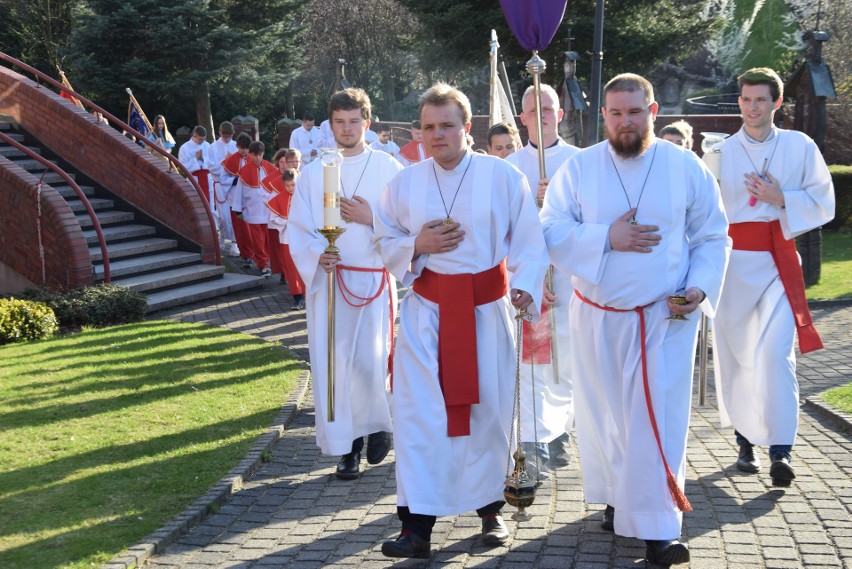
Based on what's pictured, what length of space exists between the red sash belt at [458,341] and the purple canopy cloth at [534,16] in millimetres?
1971

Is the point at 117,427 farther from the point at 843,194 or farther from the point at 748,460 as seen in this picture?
the point at 843,194

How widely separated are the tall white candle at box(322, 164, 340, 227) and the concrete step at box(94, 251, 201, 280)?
365 inches

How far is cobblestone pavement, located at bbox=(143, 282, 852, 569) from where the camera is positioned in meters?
5.59

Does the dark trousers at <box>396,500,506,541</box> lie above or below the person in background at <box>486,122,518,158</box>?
below

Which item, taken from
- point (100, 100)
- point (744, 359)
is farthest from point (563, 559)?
point (100, 100)

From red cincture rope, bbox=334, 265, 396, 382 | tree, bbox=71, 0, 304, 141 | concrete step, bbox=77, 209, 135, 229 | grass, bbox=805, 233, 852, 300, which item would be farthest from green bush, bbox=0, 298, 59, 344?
tree, bbox=71, 0, 304, 141

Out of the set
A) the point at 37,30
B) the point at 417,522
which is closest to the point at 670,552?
the point at 417,522

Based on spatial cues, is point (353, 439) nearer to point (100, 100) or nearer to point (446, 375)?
point (446, 375)

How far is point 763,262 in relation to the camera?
→ 23.4 ft

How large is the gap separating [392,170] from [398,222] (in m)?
1.39

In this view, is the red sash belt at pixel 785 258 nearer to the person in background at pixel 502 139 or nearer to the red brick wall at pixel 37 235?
the person in background at pixel 502 139

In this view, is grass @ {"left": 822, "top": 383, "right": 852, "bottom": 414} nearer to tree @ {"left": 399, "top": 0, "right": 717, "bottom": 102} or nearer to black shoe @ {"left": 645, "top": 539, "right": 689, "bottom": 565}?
black shoe @ {"left": 645, "top": 539, "right": 689, "bottom": 565}

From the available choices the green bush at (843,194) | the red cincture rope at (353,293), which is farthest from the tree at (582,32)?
the red cincture rope at (353,293)

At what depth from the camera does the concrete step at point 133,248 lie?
15631mm
